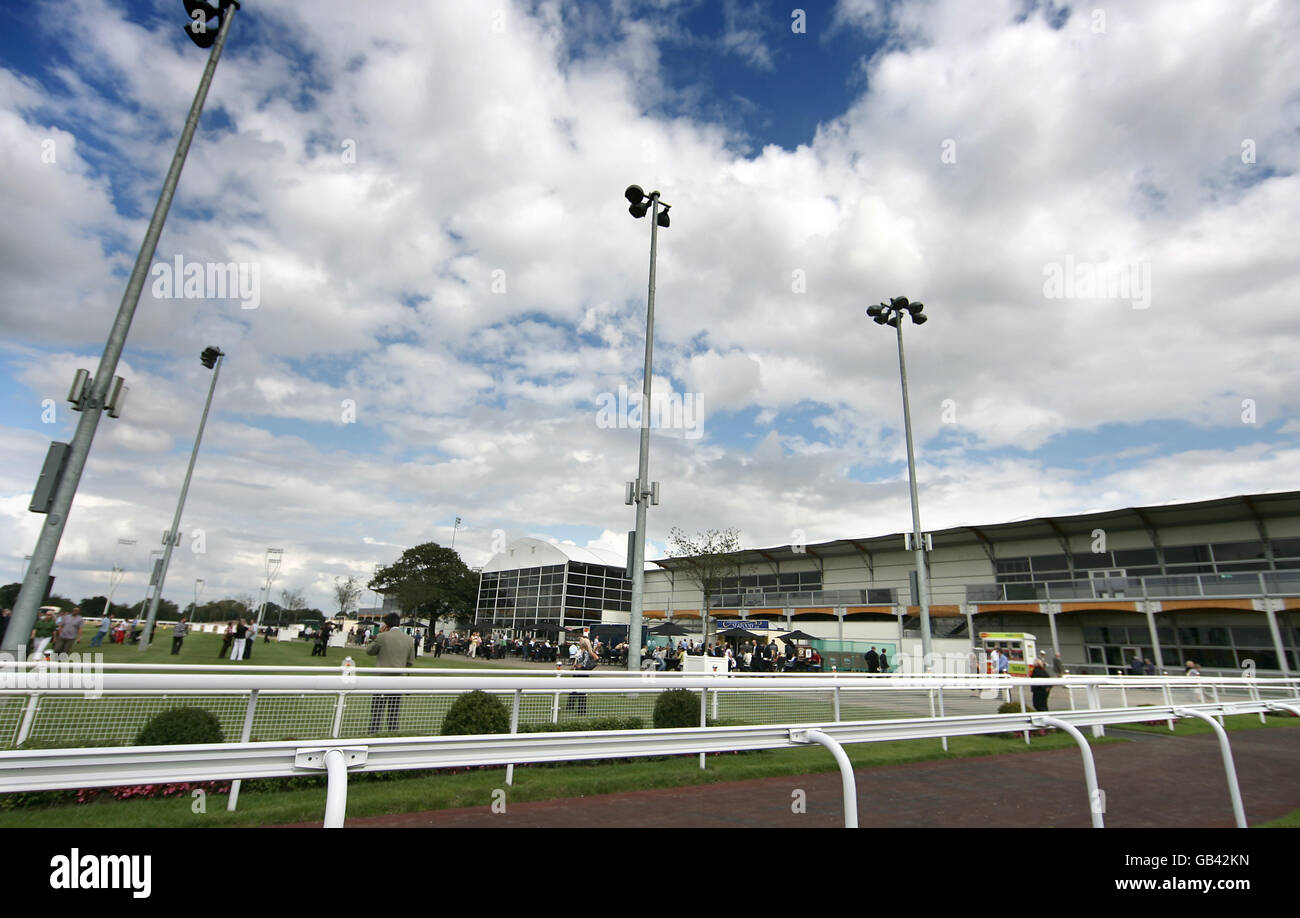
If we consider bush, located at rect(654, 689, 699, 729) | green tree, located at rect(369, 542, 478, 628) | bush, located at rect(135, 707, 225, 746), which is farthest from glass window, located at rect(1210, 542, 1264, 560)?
green tree, located at rect(369, 542, 478, 628)

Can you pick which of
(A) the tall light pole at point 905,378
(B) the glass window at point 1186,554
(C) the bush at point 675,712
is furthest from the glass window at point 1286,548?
(C) the bush at point 675,712

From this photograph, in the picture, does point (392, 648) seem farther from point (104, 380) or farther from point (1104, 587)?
point (1104, 587)

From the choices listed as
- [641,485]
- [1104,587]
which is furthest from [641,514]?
[1104,587]

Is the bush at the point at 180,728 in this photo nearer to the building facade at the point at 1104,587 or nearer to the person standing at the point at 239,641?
the person standing at the point at 239,641

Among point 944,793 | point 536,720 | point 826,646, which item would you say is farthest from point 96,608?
point 944,793

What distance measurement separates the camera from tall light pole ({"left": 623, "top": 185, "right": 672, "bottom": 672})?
11.7m

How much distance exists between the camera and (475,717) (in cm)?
762

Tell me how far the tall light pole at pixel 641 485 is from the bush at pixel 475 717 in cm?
369

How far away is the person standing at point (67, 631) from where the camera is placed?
15.6 meters

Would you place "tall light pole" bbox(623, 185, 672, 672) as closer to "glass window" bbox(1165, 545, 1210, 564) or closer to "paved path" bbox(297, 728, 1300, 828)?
"paved path" bbox(297, 728, 1300, 828)

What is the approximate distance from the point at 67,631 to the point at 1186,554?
41870mm

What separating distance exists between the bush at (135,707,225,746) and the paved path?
2.21m

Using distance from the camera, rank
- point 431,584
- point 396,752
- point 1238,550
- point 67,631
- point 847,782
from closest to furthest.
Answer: point 847,782, point 396,752, point 67,631, point 1238,550, point 431,584

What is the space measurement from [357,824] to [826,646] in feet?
104
